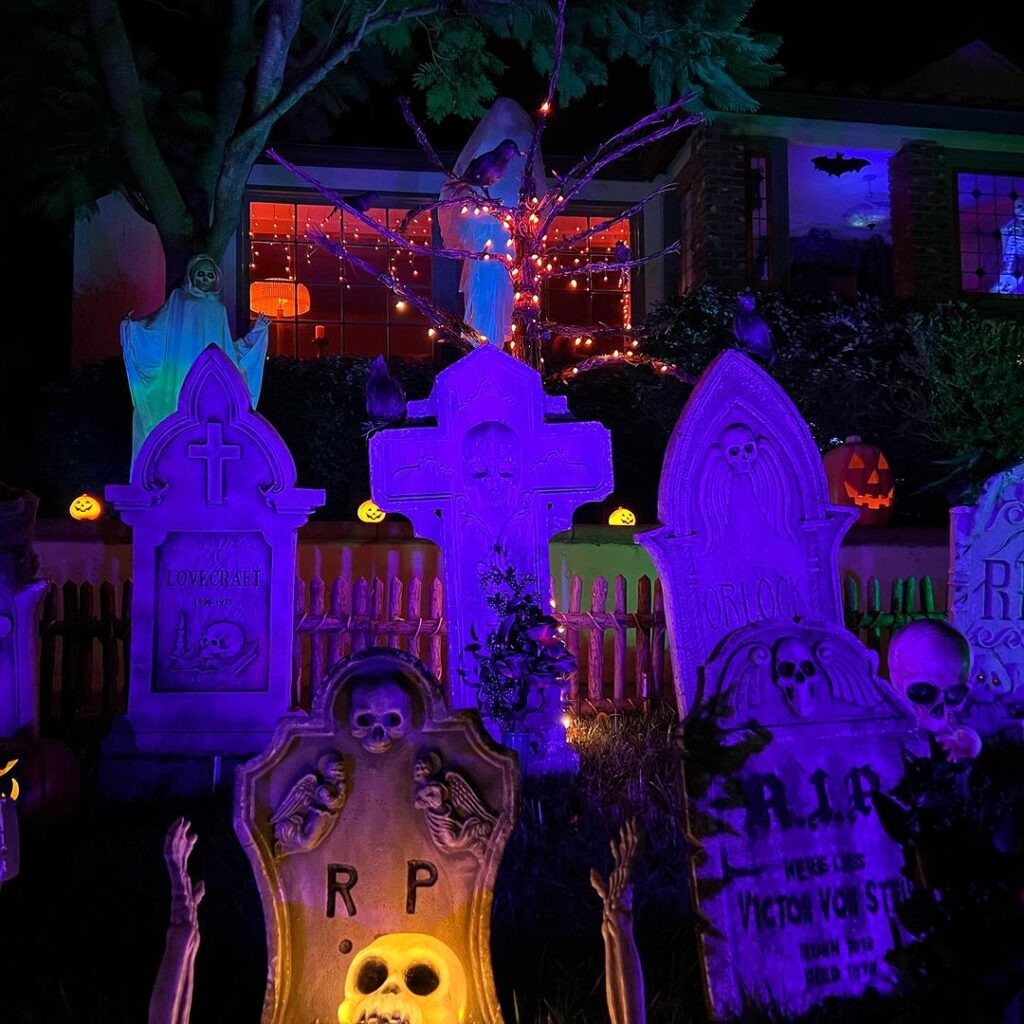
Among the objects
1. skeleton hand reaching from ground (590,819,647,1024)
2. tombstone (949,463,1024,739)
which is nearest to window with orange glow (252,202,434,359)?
tombstone (949,463,1024,739)

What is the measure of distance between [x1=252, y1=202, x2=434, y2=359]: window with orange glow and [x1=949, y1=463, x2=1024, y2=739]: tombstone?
9648 mm

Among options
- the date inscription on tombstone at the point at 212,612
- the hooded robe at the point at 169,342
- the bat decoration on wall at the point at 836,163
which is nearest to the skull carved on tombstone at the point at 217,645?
the date inscription on tombstone at the point at 212,612

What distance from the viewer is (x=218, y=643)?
5.60 metres

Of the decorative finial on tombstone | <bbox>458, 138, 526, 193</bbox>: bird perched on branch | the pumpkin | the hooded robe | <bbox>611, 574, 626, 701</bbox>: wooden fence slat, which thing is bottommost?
the pumpkin

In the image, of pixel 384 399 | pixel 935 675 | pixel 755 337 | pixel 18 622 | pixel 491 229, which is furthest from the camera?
pixel 491 229

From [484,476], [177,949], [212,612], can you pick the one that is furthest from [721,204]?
[177,949]

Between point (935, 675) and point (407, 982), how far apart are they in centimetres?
212

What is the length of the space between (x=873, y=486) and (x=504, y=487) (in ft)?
15.8

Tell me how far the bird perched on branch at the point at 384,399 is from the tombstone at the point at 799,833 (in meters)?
3.63

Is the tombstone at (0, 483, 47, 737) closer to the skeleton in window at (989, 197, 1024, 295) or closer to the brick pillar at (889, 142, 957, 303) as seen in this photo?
the brick pillar at (889, 142, 957, 303)

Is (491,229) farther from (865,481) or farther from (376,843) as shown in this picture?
(376,843)

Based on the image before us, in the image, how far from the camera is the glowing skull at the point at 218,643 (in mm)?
5598

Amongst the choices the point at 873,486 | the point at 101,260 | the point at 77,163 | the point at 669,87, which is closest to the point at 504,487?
the point at 873,486

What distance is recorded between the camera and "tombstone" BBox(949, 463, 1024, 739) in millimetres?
5586
